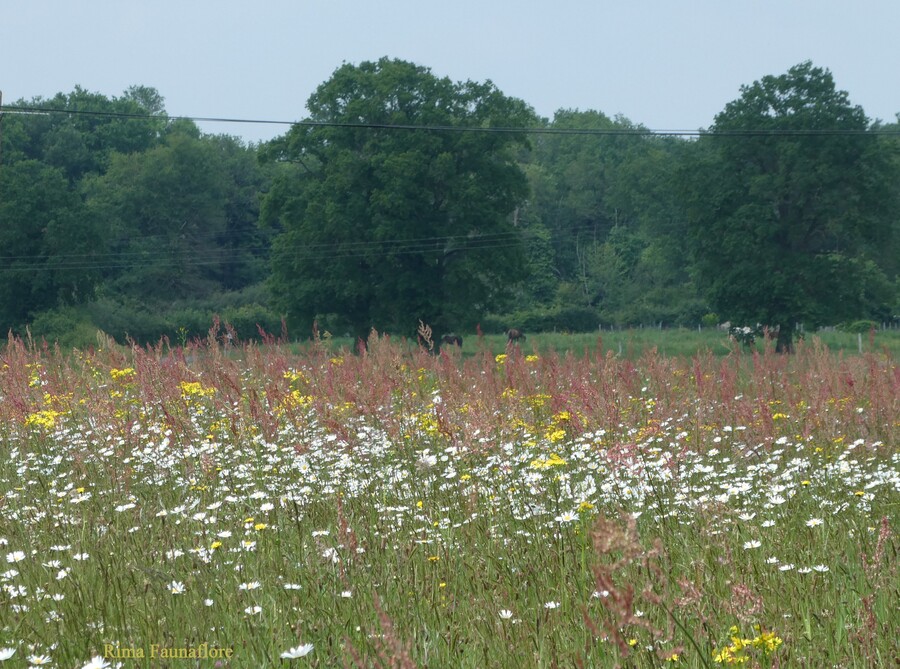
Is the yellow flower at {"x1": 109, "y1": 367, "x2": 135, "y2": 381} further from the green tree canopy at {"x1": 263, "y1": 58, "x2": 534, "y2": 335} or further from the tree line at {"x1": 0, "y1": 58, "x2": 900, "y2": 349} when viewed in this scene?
the green tree canopy at {"x1": 263, "y1": 58, "x2": 534, "y2": 335}

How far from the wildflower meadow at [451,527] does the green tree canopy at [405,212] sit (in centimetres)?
Answer: 2834

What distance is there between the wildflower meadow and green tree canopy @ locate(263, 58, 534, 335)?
28345mm

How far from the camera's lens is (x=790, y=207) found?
1475 inches

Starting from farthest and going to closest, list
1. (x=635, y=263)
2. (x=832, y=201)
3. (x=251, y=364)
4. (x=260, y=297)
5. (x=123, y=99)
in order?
(x=123, y=99) → (x=635, y=263) → (x=260, y=297) → (x=832, y=201) → (x=251, y=364)

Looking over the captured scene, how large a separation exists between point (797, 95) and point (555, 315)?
22.3 meters

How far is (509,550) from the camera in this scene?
4.32 meters

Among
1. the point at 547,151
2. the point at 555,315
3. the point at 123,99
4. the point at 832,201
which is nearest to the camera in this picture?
the point at 832,201

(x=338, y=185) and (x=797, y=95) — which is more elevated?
(x=797, y=95)

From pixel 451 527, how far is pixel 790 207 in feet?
117

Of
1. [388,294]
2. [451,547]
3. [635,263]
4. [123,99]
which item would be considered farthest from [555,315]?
[451,547]

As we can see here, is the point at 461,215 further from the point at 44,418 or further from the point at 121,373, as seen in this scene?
the point at 44,418

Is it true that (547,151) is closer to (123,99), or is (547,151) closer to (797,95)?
(123,99)

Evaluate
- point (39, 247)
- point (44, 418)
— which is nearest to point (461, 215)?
point (39, 247)

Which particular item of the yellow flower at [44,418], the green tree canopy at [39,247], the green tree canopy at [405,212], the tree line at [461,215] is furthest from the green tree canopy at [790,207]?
the yellow flower at [44,418]
